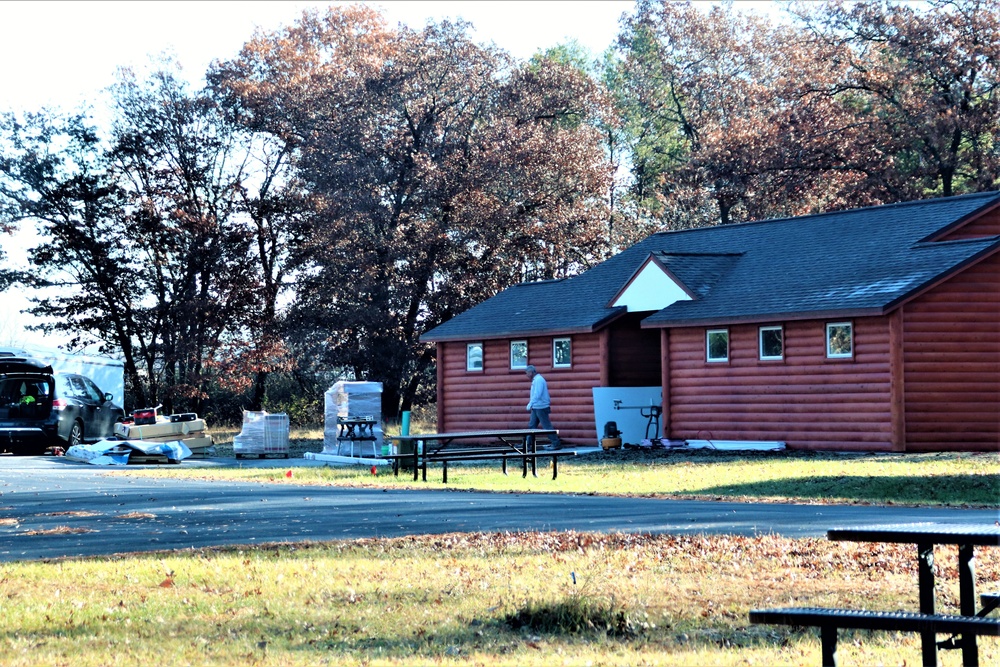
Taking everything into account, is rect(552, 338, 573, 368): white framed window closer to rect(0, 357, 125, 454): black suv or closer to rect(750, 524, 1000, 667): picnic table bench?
rect(0, 357, 125, 454): black suv

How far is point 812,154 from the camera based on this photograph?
153 ft

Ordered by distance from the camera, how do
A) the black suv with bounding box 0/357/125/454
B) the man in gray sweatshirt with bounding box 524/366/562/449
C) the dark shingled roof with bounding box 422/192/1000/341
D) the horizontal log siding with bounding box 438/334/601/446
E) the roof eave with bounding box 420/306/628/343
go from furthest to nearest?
the horizontal log siding with bounding box 438/334/601/446 → the black suv with bounding box 0/357/125/454 → the roof eave with bounding box 420/306/628/343 → the man in gray sweatshirt with bounding box 524/366/562/449 → the dark shingled roof with bounding box 422/192/1000/341

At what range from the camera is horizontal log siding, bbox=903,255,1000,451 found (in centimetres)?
2886

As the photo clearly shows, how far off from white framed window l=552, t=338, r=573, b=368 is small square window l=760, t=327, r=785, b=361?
635cm

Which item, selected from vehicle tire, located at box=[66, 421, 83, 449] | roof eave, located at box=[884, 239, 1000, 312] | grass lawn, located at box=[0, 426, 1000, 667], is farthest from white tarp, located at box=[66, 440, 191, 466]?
grass lawn, located at box=[0, 426, 1000, 667]

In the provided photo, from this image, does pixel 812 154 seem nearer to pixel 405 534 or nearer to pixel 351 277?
pixel 351 277

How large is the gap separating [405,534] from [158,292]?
136 ft

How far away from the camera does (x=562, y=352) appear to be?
36.7 metres

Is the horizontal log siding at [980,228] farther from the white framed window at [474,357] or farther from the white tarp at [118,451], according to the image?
the white tarp at [118,451]

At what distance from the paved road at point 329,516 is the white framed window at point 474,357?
1778 centimetres

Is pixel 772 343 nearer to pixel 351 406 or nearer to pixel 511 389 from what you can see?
pixel 511 389

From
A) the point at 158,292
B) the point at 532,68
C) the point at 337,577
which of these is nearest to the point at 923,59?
the point at 532,68

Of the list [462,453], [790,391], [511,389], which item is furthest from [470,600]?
[511,389]

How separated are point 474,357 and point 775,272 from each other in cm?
995
